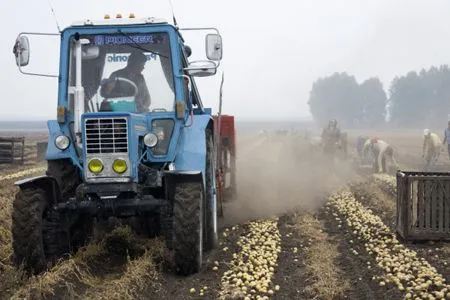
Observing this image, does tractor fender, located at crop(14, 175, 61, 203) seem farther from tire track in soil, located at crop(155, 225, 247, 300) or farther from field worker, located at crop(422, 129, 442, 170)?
field worker, located at crop(422, 129, 442, 170)

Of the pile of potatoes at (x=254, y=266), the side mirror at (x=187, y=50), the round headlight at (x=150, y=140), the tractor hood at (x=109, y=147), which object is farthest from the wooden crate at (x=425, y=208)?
the tractor hood at (x=109, y=147)

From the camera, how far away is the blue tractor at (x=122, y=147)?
20.3 ft

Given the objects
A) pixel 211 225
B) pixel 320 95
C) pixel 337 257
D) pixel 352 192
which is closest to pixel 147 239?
pixel 211 225

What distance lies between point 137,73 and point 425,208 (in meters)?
4.50

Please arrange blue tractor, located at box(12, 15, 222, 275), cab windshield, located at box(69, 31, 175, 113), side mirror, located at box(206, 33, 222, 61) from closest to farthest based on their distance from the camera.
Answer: blue tractor, located at box(12, 15, 222, 275) → side mirror, located at box(206, 33, 222, 61) → cab windshield, located at box(69, 31, 175, 113)

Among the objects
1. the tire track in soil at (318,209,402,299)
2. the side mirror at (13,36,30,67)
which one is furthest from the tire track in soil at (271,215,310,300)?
the side mirror at (13,36,30,67)

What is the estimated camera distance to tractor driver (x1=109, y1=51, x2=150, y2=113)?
7.11 metres

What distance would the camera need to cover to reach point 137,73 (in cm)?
717

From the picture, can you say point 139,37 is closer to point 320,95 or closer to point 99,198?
point 99,198

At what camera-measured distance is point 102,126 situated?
621 centimetres

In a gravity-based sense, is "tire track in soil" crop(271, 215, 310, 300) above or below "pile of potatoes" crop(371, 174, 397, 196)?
above

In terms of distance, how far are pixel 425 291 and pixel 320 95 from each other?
5765 inches

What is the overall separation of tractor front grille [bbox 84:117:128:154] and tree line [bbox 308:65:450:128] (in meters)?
99.8

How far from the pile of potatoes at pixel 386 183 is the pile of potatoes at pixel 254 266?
563cm
